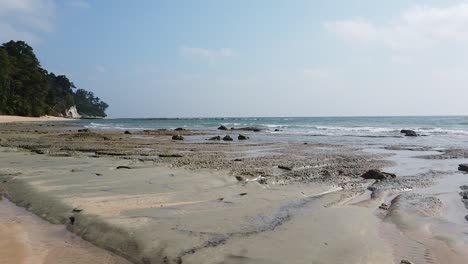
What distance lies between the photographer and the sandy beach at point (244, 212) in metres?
4.66

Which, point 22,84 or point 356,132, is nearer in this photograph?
point 356,132

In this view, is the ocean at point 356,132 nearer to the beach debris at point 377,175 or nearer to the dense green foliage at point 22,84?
the beach debris at point 377,175

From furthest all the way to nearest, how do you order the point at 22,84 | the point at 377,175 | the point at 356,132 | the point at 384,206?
the point at 22,84, the point at 356,132, the point at 377,175, the point at 384,206

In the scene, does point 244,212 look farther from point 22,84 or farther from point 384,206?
point 22,84

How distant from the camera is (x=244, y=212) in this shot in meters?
6.33

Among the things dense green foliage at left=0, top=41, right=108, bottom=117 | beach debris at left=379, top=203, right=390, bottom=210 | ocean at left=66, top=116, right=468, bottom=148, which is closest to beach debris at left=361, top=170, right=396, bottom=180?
beach debris at left=379, top=203, right=390, bottom=210

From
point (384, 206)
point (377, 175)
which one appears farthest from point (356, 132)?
point (384, 206)

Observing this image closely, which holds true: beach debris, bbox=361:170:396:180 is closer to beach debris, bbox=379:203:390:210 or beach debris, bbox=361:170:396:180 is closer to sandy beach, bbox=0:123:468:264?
sandy beach, bbox=0:123:468:264

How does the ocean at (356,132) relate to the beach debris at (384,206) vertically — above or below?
below

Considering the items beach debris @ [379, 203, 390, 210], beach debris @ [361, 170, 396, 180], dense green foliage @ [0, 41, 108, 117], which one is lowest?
beach debris @ [379, 203, 390, 210]

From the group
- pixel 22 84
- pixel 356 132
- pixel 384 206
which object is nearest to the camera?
pixel 384 206

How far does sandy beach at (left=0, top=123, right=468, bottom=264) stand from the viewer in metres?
4.66

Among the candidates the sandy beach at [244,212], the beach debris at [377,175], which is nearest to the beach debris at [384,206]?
the sandy beach at [244,212]

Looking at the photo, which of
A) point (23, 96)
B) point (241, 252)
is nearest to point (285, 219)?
point (241, 252)
